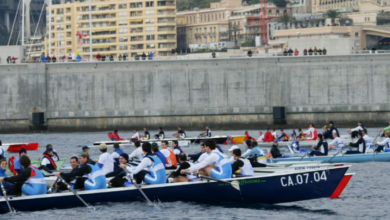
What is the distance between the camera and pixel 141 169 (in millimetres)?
29344

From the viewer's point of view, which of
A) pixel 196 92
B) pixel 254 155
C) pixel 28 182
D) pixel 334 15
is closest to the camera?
pixel 28 182

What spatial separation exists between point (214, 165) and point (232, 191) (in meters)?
0.95

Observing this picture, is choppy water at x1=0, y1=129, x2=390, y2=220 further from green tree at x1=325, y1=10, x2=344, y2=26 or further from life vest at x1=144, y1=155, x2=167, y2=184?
green tree at x1=325, y1=10, x2=344, y2=26

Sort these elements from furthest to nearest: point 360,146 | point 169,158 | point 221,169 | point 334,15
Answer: point 334,15 → point 360,146 → point 169,158 → point 221,169

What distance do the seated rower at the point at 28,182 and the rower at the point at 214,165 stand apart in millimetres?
4505

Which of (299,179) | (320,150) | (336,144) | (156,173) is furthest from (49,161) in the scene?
(336,144)

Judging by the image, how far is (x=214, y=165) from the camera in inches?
1148

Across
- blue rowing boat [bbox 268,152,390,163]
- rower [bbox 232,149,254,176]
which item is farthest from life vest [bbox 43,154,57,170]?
blue rowing boat [bbox 268,152,390,163]

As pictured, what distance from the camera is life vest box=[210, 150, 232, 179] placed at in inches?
1142

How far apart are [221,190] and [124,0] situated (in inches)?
5775

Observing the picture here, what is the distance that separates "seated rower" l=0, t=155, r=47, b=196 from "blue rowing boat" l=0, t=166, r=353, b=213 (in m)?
0.31

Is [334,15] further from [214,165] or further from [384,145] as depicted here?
[214,165]

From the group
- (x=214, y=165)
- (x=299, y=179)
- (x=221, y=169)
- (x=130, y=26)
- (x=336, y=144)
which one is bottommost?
(x=299, y=179)

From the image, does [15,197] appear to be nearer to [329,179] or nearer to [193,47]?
[329,179]
